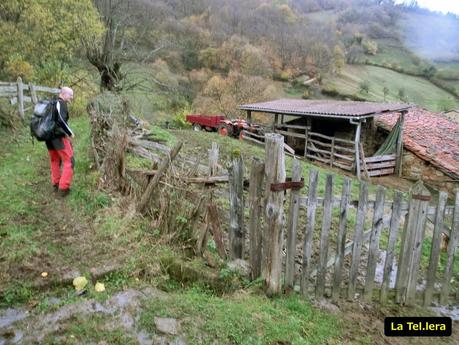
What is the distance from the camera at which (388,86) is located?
5175cm

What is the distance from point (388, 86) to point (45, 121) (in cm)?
5541

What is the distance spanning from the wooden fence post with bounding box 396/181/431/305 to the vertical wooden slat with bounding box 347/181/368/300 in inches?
19.7

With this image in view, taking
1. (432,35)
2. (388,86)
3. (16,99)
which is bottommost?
(388,86)

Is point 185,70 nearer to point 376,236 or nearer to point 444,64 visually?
point 376,236

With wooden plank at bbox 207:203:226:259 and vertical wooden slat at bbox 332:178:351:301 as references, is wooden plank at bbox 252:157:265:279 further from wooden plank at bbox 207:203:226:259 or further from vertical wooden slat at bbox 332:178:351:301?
vertical wooden slat at bbox 332:178:351:301

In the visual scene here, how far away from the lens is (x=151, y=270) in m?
3.33

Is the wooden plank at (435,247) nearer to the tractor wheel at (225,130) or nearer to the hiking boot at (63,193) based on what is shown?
the hiking boot at (63,193)

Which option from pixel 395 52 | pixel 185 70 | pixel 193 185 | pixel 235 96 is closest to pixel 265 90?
pixel 235 96

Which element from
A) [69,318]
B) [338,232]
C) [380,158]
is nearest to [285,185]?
[338,232]

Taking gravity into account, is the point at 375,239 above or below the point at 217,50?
below

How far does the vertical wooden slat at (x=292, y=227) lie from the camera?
332cm

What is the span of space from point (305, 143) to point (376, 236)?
1529 centimetres

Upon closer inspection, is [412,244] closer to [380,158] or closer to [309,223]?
[309,223]

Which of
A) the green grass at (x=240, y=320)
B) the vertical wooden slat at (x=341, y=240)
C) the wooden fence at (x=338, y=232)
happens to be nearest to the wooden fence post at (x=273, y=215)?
the wooden fence at (x=338, y=232)
